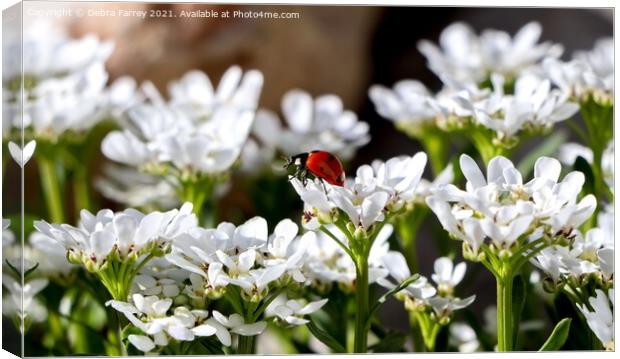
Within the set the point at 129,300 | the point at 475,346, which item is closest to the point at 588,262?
the point at 475,346

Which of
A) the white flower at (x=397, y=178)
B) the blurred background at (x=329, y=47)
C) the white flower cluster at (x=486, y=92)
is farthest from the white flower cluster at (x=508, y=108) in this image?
the blurred background at (x=329, y=47)

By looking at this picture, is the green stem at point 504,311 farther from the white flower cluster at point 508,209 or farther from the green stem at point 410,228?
the green stem at point 410,228

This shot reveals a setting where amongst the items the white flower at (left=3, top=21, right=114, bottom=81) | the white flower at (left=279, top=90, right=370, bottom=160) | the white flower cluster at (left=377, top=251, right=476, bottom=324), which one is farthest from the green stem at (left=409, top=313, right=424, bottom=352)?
the white flower at (left=3, top=21, right=114, bottom=81)

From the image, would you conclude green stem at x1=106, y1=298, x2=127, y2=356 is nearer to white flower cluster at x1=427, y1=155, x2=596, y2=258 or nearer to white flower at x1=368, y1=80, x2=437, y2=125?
white flower cluster at x1=427, y1=155, x2=596, y2=258

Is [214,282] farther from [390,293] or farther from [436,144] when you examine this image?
[436,144]

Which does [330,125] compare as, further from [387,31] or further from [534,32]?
[387,31]
